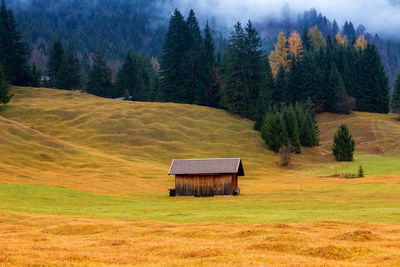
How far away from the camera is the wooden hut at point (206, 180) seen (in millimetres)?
49406

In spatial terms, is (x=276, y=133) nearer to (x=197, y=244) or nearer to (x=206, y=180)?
(x=206, y=180)

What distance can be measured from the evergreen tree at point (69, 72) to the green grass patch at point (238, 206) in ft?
309

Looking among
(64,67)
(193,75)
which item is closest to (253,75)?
(193,75)

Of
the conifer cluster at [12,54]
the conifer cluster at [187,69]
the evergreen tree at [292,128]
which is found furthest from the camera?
the conifer cluster at [12,54]

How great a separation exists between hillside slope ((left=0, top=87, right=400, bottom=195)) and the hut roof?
3.76 m

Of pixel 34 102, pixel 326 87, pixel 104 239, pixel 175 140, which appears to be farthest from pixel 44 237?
pixel 326 87

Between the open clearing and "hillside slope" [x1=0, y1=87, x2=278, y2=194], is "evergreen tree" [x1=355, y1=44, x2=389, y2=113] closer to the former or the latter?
the open clearing

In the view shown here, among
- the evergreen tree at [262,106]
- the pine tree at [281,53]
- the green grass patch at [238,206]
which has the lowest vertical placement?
the green grass patch at [238,206]

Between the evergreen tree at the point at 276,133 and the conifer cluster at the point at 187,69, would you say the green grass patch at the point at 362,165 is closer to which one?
the evergreen tree at the point at 276,133

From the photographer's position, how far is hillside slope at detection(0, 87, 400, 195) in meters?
58.9

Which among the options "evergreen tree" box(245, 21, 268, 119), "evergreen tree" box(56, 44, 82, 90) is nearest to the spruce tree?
"evergreen tree" box(245, 21, 268, 119)

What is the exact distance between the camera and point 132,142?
3477 inches

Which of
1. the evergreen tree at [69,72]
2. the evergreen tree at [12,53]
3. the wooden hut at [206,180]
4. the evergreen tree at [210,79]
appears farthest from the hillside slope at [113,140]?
the evergreen tree at [69,72]

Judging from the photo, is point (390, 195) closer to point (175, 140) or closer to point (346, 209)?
point (346, 209)
